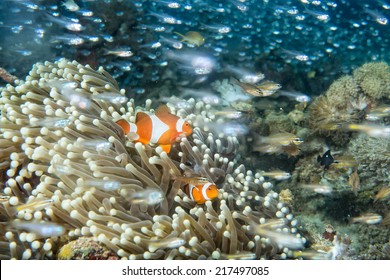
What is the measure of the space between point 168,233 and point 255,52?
9.28 metres

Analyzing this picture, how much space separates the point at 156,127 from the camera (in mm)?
3084

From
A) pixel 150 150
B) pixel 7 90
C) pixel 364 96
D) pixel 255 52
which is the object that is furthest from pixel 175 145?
pixel 255 52

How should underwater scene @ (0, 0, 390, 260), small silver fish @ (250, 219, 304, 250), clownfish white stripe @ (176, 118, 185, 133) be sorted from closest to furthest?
underwater scene @ (0, 0, 390, 260), clownfish white stripe @ (176, 118, 185, 133), small silver fish @ (250, 219, 304, 250)

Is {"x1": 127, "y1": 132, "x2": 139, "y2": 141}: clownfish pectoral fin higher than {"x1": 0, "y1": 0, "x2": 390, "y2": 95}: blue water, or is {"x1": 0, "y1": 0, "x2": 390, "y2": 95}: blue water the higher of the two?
{"x1": 127, "y1": 132, "x2": 139, "y2": 141}: clownfish pectoral fin

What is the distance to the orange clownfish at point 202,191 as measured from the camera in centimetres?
306

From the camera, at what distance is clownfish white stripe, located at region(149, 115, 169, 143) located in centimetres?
308

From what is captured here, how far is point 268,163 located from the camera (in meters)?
6.11

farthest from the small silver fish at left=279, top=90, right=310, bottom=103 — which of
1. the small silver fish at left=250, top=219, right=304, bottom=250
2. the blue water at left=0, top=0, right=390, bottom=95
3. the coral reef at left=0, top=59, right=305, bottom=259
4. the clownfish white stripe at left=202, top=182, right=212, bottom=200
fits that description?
A: the clownfish white stripe at left=202, top=182, right=212, bottom=200

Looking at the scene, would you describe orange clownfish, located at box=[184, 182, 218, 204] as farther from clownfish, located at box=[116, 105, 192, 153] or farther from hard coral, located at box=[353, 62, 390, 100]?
hard coral, located at box=[353, 62, 390, 100]

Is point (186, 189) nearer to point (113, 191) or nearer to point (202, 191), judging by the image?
point (202, 191)

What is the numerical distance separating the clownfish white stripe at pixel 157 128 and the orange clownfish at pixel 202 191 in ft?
1.95

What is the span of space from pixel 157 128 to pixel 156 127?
0.01 m
